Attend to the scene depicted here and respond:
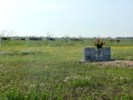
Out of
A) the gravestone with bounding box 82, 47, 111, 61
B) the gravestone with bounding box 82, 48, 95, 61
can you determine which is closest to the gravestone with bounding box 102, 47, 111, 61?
the gravestone with bounding box 82, 47, 111, 61

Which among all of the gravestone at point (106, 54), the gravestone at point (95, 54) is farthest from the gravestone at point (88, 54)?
the gravestone at point (106, 54)

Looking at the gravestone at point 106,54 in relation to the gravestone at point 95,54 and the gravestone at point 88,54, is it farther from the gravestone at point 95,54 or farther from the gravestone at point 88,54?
the gravestone at point 88,54

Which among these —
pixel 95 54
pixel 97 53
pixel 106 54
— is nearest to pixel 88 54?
pixel 95 54

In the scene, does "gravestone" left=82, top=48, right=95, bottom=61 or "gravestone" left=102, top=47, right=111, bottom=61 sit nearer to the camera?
"gravestone" left=82, top=48, right=95, bottom=61

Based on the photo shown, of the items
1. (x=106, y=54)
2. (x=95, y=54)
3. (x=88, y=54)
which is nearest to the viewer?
(x=88, y=54)

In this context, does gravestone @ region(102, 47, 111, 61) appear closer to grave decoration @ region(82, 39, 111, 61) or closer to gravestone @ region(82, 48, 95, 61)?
grave decoration @ region(82, 39, 111, 61)

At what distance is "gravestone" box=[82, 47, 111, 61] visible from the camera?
22562 mm

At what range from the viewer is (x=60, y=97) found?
9.43 metres

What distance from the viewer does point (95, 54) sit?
75.2 ft

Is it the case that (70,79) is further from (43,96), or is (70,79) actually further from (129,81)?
(43,96)

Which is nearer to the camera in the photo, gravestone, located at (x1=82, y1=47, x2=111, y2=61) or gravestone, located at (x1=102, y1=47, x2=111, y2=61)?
gravestone, located at (x1=82, y1=47, x2=111, y2=61)

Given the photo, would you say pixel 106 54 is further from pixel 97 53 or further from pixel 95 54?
pixel 95 54

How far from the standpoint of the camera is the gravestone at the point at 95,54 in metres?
22.6

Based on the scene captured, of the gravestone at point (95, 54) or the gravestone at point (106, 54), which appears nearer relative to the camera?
the gravestone at point (95, 54)
